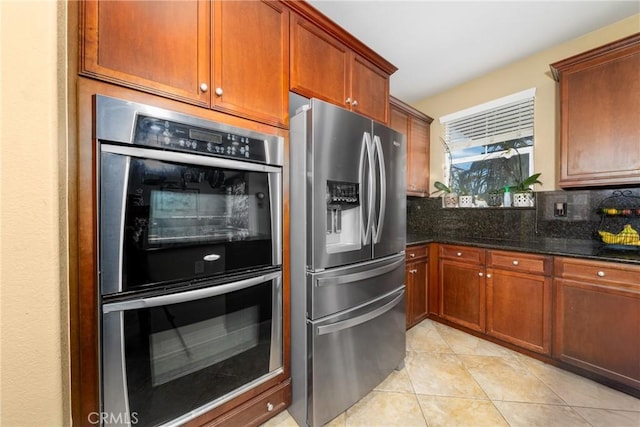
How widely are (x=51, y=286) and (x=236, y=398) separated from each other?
1.07 m

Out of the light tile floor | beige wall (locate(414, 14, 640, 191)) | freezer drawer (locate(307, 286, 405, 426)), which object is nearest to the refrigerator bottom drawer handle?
freezer drawer (locate(307, 286, 405, 426))

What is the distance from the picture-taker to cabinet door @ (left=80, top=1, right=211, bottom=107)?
896 millimetres

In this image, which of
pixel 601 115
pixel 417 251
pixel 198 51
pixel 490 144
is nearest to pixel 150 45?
pixel 198 51

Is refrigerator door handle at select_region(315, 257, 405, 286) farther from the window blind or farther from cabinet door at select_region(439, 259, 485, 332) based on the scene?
the window blind

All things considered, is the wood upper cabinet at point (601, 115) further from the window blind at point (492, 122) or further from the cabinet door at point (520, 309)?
the cabinet door at point (520, 309)

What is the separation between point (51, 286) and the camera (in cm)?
54

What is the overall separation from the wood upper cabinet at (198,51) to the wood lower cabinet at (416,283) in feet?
5.92

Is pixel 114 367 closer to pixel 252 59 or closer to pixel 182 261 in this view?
pixel 182 261

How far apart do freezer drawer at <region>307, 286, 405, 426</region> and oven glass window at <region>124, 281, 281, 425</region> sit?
0.84 ft

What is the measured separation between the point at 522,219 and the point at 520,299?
89cm

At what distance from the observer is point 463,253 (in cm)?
243

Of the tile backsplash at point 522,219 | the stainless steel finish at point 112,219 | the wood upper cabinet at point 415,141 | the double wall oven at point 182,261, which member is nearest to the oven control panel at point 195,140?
the double wall oven at point 182,261

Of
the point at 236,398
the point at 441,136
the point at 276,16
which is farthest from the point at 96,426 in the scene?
the point at 441,136

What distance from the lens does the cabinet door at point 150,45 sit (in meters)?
0.90
